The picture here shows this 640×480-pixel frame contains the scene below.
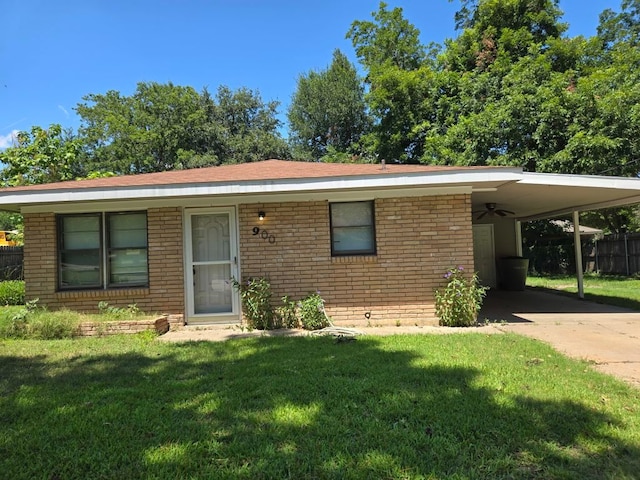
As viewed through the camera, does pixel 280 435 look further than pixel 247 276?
No

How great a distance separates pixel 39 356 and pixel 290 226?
171 inches

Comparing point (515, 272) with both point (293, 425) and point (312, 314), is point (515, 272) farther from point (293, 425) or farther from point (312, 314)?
point (293, 425)

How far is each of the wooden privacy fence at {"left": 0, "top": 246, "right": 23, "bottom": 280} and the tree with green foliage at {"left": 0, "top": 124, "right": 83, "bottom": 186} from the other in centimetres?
305

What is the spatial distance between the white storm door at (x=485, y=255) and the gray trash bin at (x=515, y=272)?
2.46ft

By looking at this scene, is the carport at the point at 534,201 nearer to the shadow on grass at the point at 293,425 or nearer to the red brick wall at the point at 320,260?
the red brick wall at the point at 320,260

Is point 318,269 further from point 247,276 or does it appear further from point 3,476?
point 3,476

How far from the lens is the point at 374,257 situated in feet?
26.0

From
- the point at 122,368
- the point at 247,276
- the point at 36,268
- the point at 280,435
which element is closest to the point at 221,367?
the point at 122,368

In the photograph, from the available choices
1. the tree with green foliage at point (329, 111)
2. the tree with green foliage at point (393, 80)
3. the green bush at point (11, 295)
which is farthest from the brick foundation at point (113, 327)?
the tree with green foliage at point (329, 111)

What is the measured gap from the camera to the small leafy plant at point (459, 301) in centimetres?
746

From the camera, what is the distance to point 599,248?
20.1 metres

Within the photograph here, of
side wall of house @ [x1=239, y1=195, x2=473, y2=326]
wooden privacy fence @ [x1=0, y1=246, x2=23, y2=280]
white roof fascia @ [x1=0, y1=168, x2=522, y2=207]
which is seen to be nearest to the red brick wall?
side wall of house @ [x1=239, y1=195, x2=473, y2=326]

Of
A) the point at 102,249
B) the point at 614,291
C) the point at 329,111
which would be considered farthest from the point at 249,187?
the point at 329,111

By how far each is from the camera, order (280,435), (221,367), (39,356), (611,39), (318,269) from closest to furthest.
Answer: (280,435), (221,367), (39,356), (318,269), (611,39)
